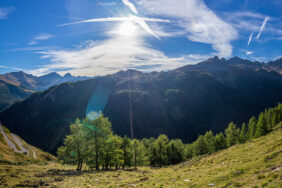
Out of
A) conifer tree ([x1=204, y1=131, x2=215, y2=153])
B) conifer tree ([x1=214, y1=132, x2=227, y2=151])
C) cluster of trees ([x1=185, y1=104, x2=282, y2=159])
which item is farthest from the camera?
conifer tree ([x1=204, y1=131, x2=215, y2=153])

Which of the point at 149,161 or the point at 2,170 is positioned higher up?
the point at 2,170

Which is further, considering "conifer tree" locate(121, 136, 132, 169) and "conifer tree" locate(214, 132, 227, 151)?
"conifer tree" locate(214, 132, 227, 151)

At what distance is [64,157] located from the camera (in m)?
38.4

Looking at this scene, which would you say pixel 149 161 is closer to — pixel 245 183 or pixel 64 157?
pixel 64 157

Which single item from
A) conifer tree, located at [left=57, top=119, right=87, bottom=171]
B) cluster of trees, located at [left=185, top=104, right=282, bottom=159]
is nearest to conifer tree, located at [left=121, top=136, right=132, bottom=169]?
conifer tree, located at [left=57, top=119, right=87, bottom=171]

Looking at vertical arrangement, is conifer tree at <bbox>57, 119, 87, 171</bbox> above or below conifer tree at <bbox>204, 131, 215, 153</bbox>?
above

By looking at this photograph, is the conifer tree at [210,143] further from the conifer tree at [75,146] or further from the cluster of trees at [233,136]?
the conifer tree at [75,146]

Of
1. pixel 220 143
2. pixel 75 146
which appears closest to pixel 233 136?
pixel 220 143

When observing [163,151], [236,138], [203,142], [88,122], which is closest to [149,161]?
[163,151]

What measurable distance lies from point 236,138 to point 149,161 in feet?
148

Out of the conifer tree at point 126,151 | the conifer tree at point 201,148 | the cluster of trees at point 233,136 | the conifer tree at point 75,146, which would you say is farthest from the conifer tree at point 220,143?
the conifer tree at point 75,146

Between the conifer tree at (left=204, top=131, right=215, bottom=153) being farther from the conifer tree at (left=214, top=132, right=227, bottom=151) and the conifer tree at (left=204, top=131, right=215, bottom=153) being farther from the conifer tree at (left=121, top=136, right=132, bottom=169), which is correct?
the conifer tree at (left=121, top=136, right=132, bottom=169)

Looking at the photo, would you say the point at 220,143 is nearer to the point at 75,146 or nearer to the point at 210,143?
the point at 210,143

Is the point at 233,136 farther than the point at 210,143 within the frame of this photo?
No
